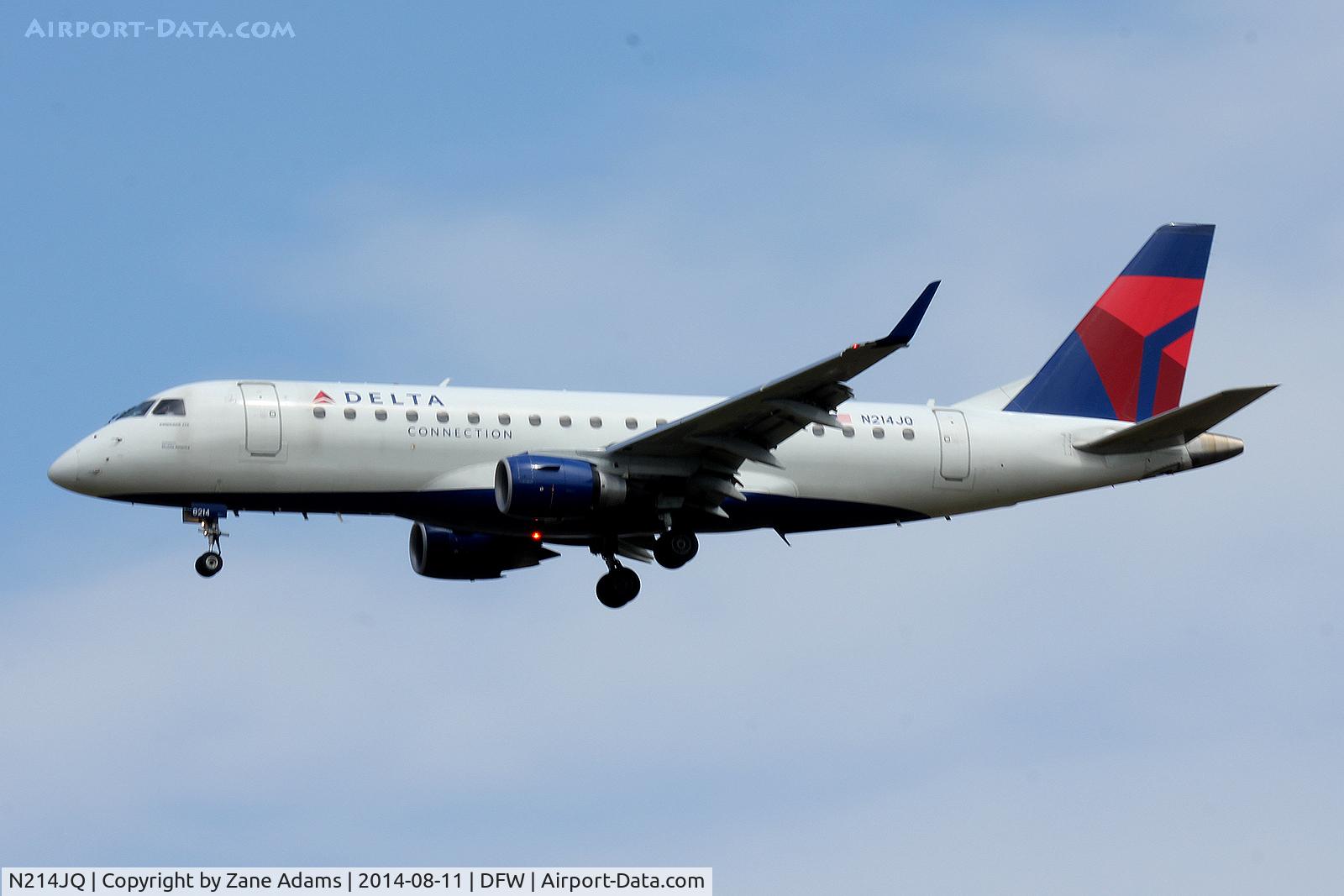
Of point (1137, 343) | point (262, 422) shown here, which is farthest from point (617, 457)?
point (1137, 343)

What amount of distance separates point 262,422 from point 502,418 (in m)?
4.57

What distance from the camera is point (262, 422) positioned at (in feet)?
130

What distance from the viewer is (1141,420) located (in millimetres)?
46344

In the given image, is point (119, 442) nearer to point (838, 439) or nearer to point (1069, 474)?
point (838, 439)

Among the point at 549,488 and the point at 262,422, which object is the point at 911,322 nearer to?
the point at 549,488

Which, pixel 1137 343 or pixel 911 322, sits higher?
pixel 1137 343

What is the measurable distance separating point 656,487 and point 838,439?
422 cm

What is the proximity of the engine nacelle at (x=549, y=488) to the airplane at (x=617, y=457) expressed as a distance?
38 mm

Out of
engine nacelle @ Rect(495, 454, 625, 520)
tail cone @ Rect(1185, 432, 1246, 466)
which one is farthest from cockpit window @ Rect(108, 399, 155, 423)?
tail cone @ Rect(1185, 432, 1246, 466)

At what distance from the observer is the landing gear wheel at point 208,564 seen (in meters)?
40.1

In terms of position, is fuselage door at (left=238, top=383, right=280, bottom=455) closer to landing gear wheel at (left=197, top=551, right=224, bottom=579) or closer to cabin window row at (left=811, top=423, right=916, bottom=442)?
landing gear wheel at (left=197, top=551, right=224, bottom=579)

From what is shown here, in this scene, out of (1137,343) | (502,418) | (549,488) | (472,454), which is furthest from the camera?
(1137,343)

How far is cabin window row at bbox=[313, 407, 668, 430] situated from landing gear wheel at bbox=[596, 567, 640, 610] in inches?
141

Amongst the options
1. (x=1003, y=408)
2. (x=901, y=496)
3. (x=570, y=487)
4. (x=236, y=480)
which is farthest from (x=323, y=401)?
(x=1003, y=408)
